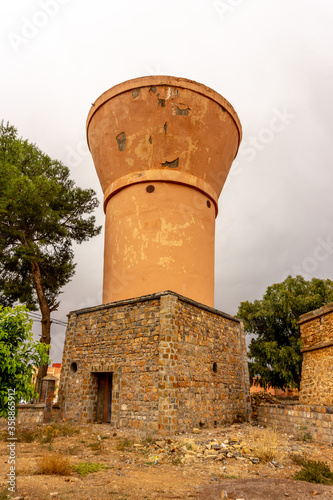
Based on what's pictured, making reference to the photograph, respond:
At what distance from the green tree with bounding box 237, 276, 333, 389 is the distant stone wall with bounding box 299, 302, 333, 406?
24.1ft

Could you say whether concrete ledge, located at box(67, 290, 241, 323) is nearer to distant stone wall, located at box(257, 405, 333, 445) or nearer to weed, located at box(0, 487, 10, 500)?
distant stone wall, located at box(257, 405, 333, 445)

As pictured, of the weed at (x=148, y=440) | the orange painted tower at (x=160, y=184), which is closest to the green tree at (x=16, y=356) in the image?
the weed at (x=148, y=440)

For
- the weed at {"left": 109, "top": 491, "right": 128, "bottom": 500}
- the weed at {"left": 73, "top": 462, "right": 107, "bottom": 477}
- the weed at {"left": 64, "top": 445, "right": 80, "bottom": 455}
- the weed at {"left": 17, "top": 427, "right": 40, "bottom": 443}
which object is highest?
Answer: the weed at {"left": 109, "top": 491, "right": 128, "bottom": 500}

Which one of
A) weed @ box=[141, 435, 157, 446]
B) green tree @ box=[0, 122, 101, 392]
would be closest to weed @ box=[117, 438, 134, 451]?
weed @ box=[141, 435, 157, 446]

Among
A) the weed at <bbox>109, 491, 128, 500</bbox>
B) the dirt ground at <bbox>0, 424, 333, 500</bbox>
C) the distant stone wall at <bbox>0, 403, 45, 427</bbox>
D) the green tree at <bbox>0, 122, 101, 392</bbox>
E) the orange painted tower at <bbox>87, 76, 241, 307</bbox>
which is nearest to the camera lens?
the weed at <bbox>109, 491, 128, 500</bbox>

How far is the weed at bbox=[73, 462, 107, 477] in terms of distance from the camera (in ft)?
18.2

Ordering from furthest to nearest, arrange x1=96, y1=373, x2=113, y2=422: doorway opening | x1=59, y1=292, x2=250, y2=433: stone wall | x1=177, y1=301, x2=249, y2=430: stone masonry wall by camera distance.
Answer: x1=96, y1=373, x2=113, y2=422: doorway opening, x1=177, y1=301, x2=249, y2=430: stone masonry wall, x1=59, y1=292, x2=250, y2=433: stone wall

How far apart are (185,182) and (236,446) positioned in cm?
753

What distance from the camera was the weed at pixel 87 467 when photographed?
18.2 feet

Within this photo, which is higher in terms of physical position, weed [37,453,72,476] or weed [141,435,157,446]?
weed [37,453,72,476]

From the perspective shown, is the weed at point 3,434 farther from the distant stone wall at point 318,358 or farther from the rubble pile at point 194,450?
the distant stone wall at point 318,358

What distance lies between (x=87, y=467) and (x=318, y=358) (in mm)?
8628

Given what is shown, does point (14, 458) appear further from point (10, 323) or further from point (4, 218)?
point (4, 218)

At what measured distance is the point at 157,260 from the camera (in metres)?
11.1
